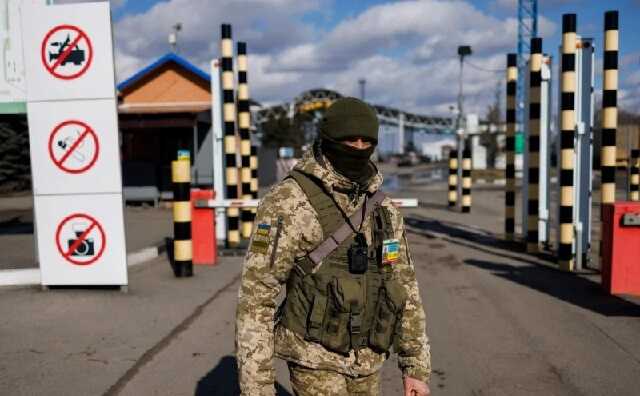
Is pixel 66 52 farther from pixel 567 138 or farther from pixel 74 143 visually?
pixel 567 138

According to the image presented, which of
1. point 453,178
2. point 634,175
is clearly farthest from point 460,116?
point 634,175

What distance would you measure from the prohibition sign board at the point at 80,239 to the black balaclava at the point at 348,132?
16.3 feet

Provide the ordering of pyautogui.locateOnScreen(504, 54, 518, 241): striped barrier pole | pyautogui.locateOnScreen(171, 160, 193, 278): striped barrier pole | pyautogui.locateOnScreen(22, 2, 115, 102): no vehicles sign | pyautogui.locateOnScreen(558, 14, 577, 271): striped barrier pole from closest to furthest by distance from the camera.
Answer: pyautogui.locateOnScreen(22, 2, 115, 102): no vehicles sign < pyautogui.locateOnScreen(171, 160, 193, 278): striped barrier pole < pyautogui.locateOnScreen(558, 14, 577, 271): striped barrier pole < pyautogui.locateOnScreen(504, 54, 518, 241): striped barrier pole

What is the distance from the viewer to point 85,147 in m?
6.59

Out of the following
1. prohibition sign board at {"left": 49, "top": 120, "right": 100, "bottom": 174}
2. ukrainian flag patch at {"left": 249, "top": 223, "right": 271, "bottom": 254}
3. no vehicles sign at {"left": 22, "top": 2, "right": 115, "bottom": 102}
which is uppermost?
no vehicles sign at {"left": 22, "top": 2, "right": 115, "bottom": 102}

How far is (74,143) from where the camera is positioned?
6578 millimetres

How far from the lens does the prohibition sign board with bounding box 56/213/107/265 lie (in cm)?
662

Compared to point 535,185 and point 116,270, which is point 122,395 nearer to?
point 116,270

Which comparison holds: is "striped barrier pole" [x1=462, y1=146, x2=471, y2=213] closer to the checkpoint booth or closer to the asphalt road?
the asphalt road

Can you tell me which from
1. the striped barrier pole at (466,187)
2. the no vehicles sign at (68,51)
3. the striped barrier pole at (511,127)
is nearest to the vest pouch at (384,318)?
the no vehicles sign at (68,51)

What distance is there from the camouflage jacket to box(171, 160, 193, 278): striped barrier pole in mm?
5411

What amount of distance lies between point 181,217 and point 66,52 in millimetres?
2367

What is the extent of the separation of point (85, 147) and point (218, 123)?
4174 mm

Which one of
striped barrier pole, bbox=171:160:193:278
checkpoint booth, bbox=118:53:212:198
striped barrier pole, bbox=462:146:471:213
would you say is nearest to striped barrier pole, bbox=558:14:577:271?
striped barrier pole, bbox=171:160:193:278
